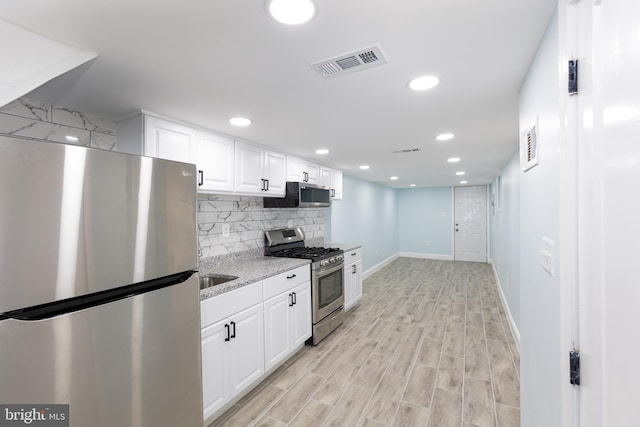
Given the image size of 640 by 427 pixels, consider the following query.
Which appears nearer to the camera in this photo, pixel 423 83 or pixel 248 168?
pixel 423 83

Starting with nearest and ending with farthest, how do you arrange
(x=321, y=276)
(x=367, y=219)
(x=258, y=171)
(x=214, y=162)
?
(x=214, y=162) < (x=258, y=171) < (x=321, y=276) < (x=367, y=219)

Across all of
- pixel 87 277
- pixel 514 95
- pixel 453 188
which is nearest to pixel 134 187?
pixel 87 277

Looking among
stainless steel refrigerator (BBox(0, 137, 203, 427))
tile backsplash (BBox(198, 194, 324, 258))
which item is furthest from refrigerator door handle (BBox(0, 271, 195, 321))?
tile backsplash (BBox(198, 194, 324, 258))

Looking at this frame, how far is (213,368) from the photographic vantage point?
189 centimetres

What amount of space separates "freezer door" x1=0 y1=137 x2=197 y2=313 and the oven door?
1.89 m

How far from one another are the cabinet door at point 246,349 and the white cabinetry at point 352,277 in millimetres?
1724

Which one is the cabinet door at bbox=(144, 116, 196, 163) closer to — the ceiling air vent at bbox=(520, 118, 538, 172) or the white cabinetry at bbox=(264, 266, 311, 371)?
the white cabinetry at bbox=(264, 266, 311, 371)

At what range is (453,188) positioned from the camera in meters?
8.00

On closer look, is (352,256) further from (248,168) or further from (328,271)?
(248,168)

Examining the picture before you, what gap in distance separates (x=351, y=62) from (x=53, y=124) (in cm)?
191

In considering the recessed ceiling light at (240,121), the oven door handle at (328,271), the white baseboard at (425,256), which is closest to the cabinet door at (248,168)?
the recessed ceiling light at (240,121)

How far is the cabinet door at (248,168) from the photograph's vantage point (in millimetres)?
2639

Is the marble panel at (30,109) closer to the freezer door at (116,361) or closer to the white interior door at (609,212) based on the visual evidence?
the freezer door at (116,361)

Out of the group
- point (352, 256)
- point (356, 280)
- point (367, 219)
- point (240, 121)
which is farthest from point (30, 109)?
point (367, 219)
